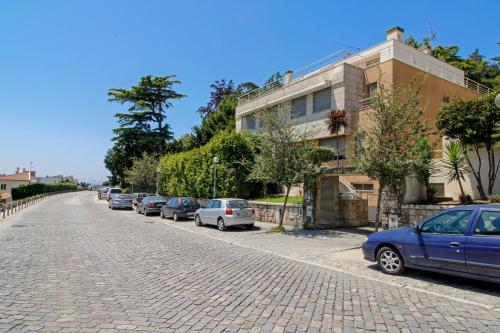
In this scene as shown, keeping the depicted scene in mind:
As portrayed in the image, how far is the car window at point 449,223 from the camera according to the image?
21.9ft

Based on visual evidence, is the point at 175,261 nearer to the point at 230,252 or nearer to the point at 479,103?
the point at 230,252

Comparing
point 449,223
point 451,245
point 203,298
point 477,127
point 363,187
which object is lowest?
point 203,298

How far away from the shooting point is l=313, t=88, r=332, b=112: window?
24.6m

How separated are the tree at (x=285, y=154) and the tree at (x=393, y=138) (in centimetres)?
317

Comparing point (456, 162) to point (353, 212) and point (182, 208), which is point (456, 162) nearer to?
point (353, 212)

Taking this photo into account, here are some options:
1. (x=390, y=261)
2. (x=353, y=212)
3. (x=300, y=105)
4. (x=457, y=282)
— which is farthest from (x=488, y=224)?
(x=300, y=105)

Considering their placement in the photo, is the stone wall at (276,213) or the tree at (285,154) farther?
the stone wall at (276,213)

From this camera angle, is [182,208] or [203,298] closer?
[203,298]

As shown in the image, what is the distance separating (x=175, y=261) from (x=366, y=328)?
17.8 ft

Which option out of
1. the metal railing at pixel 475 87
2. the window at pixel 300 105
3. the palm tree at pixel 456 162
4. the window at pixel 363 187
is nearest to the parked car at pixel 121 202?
the window at pixel 300 105

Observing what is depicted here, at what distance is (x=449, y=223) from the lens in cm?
689

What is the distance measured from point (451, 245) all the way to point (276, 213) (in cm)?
1211

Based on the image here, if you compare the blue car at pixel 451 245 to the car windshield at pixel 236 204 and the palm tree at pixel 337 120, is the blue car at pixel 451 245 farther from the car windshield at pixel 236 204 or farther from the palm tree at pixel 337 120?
the palm tree at pixel 337 120

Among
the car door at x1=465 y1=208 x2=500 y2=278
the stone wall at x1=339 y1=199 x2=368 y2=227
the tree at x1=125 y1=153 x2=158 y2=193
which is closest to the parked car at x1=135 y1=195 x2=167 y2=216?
the tree at x1=125 y1=153 x2=158 y2=193
